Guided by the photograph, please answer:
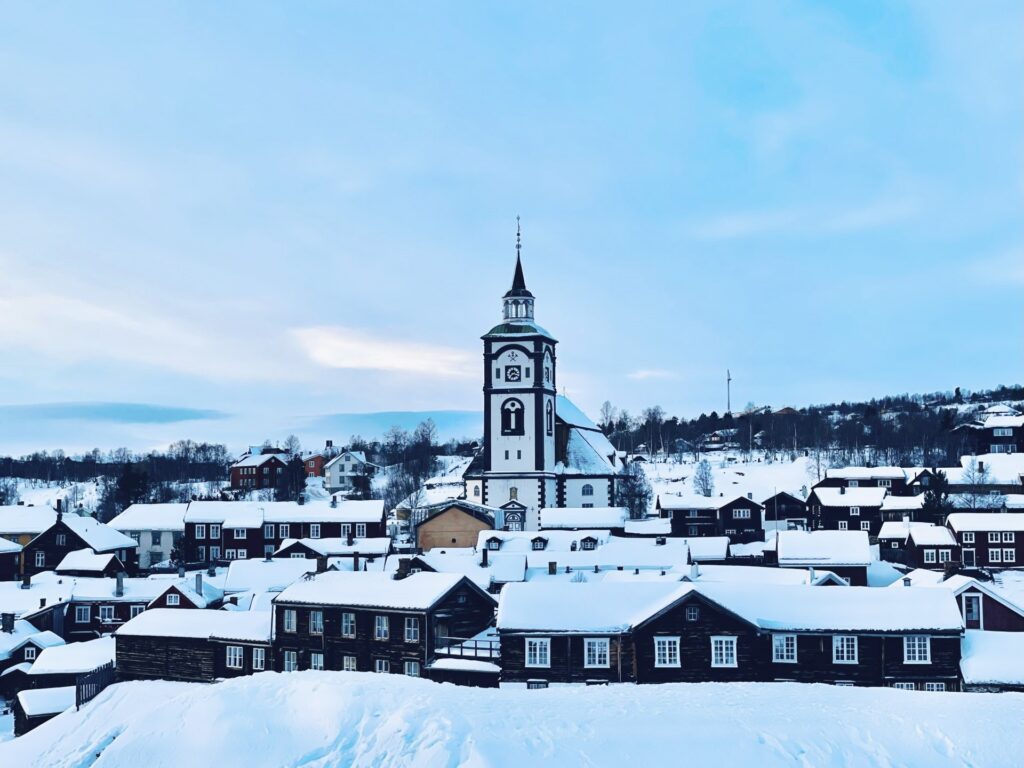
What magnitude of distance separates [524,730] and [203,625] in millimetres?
24107

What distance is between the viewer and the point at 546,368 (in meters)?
80.9

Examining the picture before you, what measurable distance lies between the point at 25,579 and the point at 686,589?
Result: 41.1 m

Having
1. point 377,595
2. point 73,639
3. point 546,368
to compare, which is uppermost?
point 546,368

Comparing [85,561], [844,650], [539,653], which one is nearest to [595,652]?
[539,653]

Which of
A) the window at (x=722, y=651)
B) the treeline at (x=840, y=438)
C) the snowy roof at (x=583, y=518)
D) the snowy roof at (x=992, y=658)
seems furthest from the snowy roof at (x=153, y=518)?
the treeline at (x=840, y=438)

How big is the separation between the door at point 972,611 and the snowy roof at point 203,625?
29529 millimetres

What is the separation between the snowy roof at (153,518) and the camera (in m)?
79.1

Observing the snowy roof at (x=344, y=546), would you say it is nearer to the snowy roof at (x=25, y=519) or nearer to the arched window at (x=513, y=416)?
the arched window at (x=513, y=416)

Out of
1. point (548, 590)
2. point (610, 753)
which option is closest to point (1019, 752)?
point (610, 753)

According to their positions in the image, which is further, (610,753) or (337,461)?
(337,461)

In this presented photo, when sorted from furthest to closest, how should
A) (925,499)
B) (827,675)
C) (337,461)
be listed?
(337,461)
(925,499)
(827,675)

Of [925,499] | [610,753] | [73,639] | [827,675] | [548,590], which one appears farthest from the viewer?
[925,499]

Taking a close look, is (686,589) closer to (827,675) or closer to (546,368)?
(827,675)

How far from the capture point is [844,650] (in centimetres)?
3469
